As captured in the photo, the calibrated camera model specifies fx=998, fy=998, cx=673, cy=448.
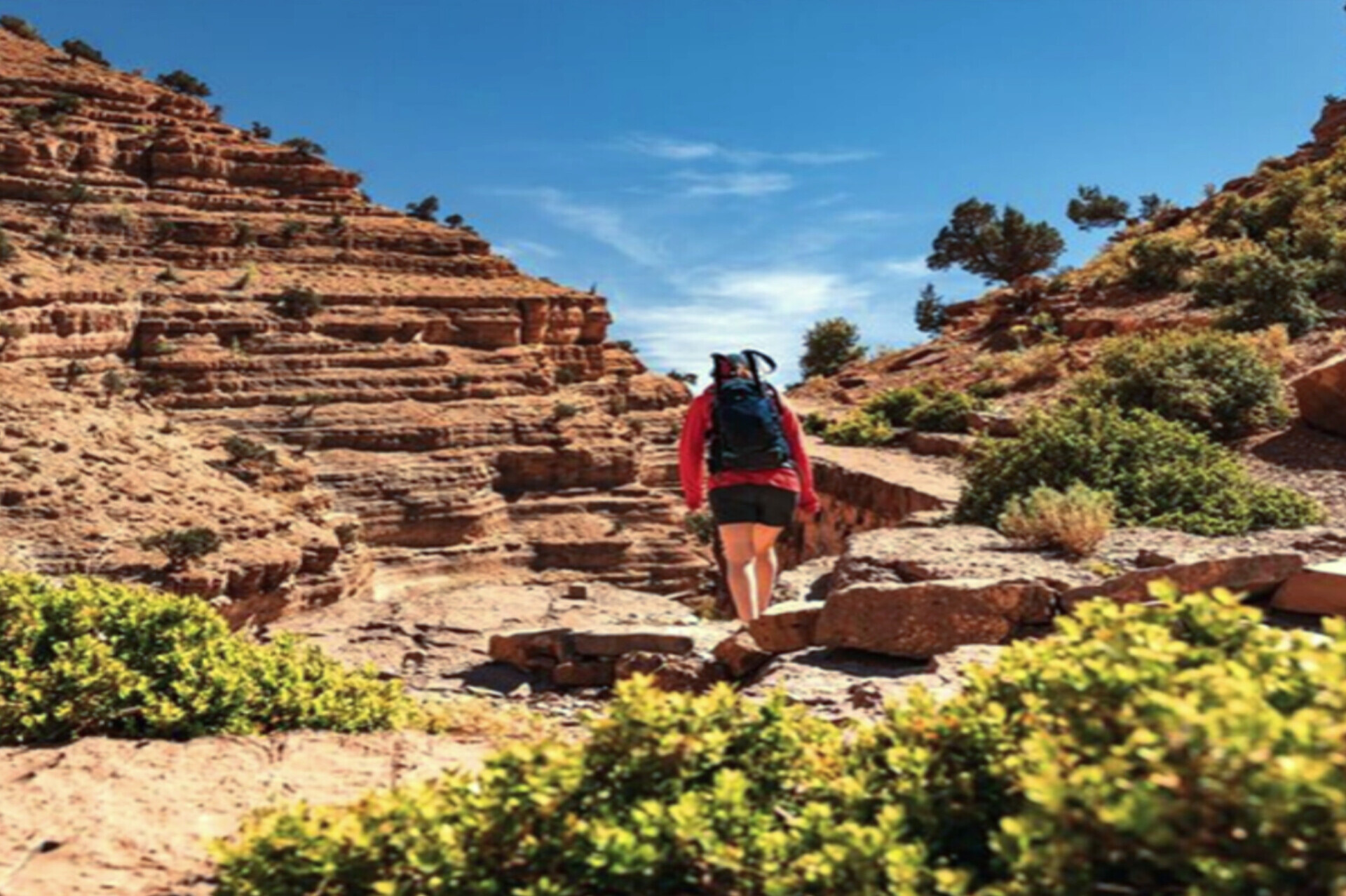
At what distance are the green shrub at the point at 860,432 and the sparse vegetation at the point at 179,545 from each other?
57.0 feet

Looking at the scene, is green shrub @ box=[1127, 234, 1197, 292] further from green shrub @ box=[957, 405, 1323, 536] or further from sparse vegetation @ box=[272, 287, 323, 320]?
sparse vegetation @ box=[272, 287, 323, 320]

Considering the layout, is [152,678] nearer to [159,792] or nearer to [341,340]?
[159,792]

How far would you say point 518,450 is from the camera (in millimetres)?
43312

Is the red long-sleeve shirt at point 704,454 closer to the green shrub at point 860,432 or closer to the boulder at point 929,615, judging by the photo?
the boulder at point 929,615

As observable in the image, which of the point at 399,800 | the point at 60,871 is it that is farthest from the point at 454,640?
the point at 399,800

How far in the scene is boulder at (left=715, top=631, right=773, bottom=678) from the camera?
7.58 m

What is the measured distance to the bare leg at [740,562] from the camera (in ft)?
24.0

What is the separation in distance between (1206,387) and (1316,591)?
32.9 ft

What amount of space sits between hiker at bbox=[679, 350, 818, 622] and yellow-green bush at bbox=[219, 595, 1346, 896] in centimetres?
366

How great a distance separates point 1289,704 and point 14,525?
98.9 feet

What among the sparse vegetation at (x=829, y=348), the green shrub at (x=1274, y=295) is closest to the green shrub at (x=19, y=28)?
the sparse vegetation at (x=829, y=348)

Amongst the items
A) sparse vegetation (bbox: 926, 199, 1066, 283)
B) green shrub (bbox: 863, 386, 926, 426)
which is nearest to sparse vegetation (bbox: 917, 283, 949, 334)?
sparse vegetation (bbox: 926, 199, 1066, 283)

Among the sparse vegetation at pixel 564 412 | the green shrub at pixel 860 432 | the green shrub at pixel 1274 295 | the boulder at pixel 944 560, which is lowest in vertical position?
the boulder at pixel 944 560

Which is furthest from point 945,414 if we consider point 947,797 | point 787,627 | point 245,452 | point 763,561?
point 245,452
